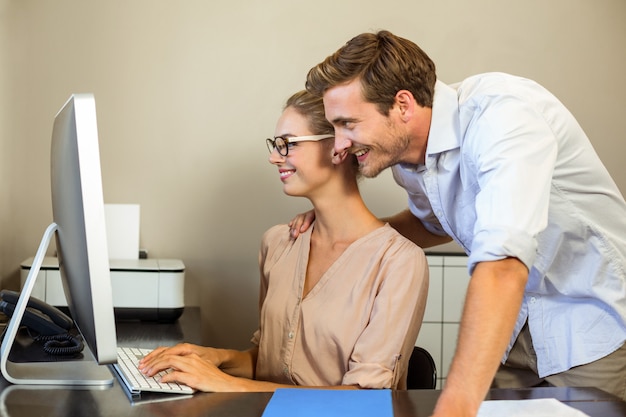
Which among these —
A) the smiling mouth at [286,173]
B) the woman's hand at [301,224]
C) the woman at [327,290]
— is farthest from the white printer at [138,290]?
the smiling mouth at [286,173]

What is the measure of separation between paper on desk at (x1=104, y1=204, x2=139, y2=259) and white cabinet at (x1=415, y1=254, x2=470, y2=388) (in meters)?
1.09

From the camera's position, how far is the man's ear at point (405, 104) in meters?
1.80

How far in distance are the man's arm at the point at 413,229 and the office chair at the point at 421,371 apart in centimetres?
39

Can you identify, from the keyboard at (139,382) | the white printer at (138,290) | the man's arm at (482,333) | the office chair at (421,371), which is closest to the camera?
the man's arm at (482,333)

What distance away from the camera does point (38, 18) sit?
2.87 metres

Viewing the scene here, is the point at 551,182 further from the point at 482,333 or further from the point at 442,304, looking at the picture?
the point at 442,304

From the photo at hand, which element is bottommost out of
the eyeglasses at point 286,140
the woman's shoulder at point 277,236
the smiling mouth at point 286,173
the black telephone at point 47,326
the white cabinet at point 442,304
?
the white cabinet at point 442,304

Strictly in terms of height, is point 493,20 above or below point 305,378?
above

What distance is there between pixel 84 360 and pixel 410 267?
2.55 ft

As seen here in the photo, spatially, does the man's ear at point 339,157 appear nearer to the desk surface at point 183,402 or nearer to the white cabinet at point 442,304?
the desk surface at point 183,402

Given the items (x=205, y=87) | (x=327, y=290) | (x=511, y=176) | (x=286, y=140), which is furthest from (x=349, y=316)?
(x=205, y=87)

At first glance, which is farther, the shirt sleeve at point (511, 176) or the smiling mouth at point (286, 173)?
the smiling mouth at point (286, 173)

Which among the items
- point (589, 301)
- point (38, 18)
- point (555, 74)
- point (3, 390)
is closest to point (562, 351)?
point (589, 301)

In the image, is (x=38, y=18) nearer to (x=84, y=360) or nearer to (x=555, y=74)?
(x=84, y=360)
